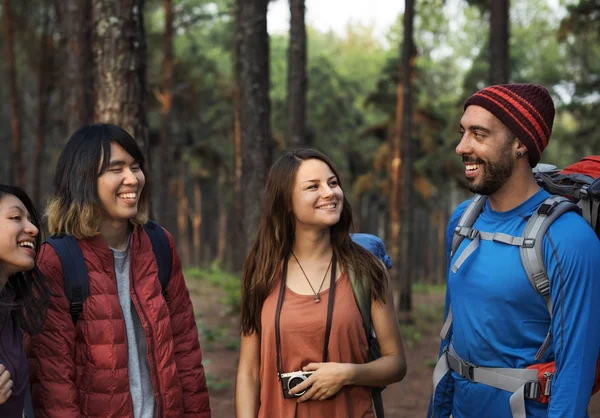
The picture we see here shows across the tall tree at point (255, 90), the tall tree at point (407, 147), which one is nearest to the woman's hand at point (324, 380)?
the tall tree at point (255, 90)

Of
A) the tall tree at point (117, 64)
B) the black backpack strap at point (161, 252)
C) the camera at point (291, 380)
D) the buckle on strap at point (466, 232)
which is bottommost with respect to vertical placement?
the camera at point (291, 380)

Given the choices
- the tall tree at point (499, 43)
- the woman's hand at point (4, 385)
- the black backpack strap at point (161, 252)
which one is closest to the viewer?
the woman's hand at point (4, 385)

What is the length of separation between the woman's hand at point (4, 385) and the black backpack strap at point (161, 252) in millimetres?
935

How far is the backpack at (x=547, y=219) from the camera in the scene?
2.94m

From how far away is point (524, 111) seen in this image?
10.3ft

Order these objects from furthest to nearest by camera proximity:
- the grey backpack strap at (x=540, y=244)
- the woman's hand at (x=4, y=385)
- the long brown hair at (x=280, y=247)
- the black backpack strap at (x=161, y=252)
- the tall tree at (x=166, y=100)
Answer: the tall tree at (x=166, y=100), the black backpack strap at (x=161, y=252), the long brown hair at (x=280, y=247), the grey backpack strap at (x=540, y=244), the woman's hand at (x=4, y=385)

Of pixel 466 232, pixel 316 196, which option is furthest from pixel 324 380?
pixel 466 232

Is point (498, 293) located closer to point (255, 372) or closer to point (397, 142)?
point (255, 372)

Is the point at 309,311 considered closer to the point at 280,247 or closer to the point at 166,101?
the point at 280,247

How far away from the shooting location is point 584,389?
2.81 m

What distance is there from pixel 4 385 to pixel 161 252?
1.07 m

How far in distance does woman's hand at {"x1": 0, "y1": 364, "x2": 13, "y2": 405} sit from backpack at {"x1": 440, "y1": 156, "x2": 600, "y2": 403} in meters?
2.01

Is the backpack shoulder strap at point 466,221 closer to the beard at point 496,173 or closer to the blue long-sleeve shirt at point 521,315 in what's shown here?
the blue long-sleeve shirt at point 521,315

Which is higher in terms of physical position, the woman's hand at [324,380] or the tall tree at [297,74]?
the tall tree at [297,74]
